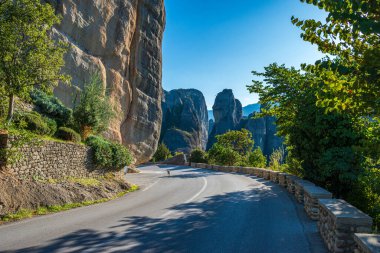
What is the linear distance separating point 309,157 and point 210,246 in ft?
30.6

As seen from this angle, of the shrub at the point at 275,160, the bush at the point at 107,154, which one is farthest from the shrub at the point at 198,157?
the bush at the point at 107,154

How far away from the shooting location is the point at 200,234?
25.6 feet

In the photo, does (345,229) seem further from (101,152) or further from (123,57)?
(123,57)

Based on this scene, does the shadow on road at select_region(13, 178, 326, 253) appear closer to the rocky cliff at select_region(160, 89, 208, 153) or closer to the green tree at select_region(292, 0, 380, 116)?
the green tree at select_region(292, 0, 380, 116)

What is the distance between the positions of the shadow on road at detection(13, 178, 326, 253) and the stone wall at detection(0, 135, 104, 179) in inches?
192

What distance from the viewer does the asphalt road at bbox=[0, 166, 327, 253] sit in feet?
21.9

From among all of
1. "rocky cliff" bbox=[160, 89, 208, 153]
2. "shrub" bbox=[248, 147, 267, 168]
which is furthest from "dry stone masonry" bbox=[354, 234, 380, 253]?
"rocky cliff" bbox=[160, 89, 208, 153]

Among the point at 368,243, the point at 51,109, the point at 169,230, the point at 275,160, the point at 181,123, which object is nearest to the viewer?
the point at 368,243

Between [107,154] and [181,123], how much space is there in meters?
109

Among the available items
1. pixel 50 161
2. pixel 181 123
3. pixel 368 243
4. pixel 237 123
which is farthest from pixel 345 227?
pixel 237 123

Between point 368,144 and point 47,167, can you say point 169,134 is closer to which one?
point 47,167

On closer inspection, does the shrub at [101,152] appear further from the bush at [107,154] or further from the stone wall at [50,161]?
the stone wall at [50,161]

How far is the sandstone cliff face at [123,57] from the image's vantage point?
87.5 ft

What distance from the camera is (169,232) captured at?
7.92 m
